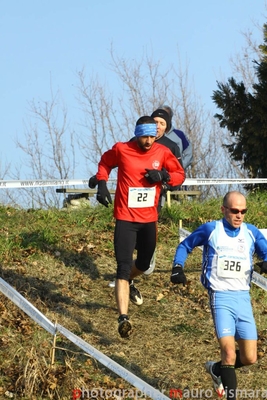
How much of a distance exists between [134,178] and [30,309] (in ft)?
6.69

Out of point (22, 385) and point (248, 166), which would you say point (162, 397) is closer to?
point (22, 385)

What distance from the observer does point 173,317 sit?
33.5 ft

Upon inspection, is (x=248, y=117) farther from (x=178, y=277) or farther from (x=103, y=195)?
(x=178, y=277)

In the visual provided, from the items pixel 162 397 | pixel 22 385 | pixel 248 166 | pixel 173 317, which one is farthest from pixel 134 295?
pixel 248 166

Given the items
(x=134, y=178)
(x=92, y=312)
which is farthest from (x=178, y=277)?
(x=92, y=312)

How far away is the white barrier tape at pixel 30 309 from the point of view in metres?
7.94

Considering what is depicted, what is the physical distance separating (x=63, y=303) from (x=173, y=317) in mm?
1350

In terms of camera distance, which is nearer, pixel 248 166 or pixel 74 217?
pixel 74 217

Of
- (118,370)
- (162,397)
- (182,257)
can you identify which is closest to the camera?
(162,397)

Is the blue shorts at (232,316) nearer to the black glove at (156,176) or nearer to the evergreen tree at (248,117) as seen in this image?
the black glove at (156,176)

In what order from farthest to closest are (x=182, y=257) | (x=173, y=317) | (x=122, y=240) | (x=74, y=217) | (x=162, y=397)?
(x=74, y=217) → (x=173, y=317) → (x=122, y=240) → (x=182, y=257) → (x=162, y=397)

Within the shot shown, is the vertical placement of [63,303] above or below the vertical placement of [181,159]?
below

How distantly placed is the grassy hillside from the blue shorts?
3.61ft

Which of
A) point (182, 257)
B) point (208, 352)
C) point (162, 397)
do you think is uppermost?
point (182, 257)
